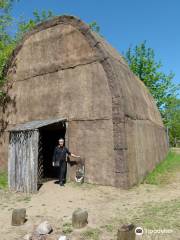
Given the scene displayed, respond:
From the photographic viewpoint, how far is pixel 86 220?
6711 mm

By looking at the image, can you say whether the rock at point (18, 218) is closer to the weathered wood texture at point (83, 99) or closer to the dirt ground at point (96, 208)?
the dirt ground at point (96, 208)

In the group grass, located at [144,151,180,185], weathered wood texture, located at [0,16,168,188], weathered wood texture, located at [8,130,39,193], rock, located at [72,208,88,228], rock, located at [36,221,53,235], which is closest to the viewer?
rock, located at [36,221,53,235]

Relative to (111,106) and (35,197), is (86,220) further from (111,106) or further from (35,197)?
(111,106)

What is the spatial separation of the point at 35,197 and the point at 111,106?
4515 mm

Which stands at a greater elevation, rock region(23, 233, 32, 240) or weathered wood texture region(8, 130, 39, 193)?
weathered wood texture region(8, 130, 39, 193)

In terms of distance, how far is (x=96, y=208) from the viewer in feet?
27.2

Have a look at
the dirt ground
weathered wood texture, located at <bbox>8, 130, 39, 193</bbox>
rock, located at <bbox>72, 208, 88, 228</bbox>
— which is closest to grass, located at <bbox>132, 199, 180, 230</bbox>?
the dirt ground

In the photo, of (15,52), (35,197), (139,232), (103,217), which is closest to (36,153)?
(35,197)

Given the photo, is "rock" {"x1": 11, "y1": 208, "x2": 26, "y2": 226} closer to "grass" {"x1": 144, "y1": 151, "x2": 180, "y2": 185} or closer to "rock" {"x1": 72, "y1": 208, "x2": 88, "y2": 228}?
"rock" {"x1": 72, "y1": 208, "x2": 88, "y2": 228}

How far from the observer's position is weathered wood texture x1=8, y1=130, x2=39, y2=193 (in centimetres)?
1056

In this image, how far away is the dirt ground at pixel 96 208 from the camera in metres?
6.38

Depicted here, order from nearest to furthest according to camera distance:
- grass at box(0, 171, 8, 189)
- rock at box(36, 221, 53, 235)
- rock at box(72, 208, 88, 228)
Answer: rock at box(36, 221, 53, 235) < rock at box(72, 208, 88, 228) < grass at box(0, 171, 8, 189)

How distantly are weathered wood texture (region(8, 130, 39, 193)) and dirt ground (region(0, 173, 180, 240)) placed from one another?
1.53 feet

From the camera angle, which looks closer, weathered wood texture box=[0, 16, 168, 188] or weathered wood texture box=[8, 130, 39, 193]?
weathered wood texture box=[8, 130, 39, 193]
